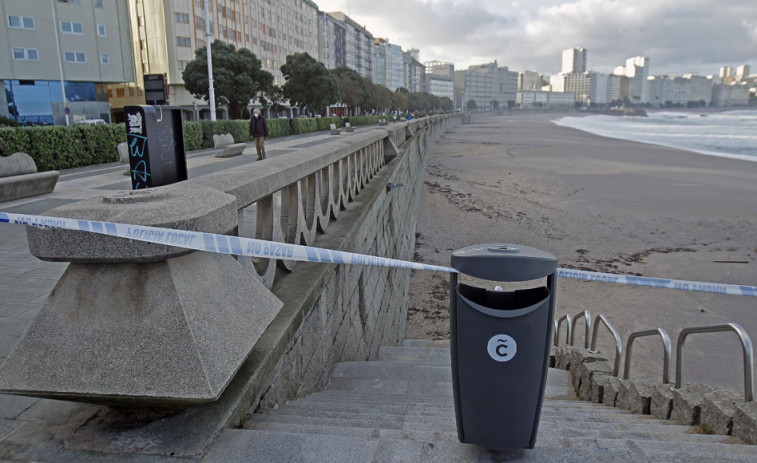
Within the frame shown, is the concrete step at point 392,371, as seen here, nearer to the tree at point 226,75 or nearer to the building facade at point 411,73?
the tree at point 226,75

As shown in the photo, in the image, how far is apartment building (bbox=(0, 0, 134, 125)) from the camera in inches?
1629

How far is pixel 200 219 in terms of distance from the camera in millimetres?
2240

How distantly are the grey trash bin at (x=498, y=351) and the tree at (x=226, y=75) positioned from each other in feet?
146

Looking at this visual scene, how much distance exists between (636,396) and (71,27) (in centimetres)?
5401

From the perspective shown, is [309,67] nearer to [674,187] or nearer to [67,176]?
[674,187]

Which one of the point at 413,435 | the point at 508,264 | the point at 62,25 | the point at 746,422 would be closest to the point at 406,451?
the point at 413,435

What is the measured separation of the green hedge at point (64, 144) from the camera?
50.5 ft

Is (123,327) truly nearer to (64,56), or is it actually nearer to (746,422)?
(746,422)

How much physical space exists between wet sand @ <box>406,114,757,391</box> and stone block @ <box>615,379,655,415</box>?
4.01m

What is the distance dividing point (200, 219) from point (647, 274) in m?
13.1

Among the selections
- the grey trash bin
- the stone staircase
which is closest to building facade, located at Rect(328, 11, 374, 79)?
the stone staircase

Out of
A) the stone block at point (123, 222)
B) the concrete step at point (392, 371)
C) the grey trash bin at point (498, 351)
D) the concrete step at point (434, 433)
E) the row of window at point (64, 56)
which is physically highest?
the row of window at point (64, 56)

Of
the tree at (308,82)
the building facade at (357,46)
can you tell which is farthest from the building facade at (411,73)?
the tree at (308,82)

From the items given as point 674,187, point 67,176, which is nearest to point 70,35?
point 67,176
